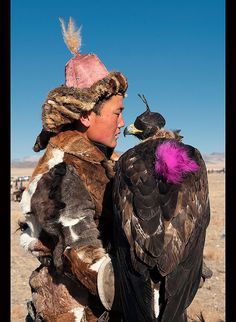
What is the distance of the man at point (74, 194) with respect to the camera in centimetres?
252

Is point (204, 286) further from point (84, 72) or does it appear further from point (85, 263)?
point (85, 263)

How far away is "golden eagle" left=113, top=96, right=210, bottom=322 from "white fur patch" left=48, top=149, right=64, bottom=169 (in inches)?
19.1

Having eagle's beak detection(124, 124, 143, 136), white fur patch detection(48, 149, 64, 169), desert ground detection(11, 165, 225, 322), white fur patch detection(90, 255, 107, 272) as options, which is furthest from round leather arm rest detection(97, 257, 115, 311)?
desert ground detection(11, 165, 225, 322)

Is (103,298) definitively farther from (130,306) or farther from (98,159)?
(98,159)

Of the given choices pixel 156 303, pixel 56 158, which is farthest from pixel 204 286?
pixel 156 303

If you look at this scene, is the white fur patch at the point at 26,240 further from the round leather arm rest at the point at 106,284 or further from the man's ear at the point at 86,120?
the man's ear at the point at 86,120

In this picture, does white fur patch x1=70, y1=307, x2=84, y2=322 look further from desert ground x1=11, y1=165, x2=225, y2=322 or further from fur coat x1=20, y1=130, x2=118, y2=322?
desert ground x1=11, y1=165, x2=225, y2=322

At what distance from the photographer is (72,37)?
326cm

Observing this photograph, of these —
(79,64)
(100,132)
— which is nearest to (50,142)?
(100,132)

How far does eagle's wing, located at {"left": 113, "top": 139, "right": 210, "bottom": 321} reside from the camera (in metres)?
2.16

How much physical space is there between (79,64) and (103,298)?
1.56 metres

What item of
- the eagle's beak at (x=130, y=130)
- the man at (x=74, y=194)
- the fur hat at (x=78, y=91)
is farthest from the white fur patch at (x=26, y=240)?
the eagle's beak at (x=130, y=130)

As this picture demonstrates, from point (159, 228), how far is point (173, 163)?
345 mm
